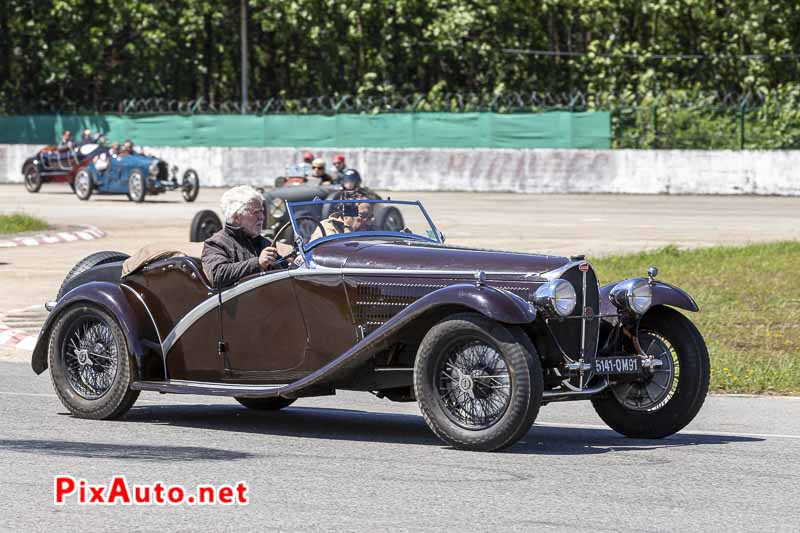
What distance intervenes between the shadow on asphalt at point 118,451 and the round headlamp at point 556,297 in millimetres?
1710

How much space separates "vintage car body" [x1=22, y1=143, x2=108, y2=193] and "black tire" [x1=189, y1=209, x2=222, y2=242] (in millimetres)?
18004

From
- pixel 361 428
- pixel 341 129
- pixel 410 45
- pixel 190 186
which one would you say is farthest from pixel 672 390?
pixel 410 45

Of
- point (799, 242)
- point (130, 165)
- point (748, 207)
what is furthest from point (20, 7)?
point (799, 242)

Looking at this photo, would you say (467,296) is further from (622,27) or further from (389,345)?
(622,27)

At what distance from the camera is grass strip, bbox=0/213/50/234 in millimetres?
25755

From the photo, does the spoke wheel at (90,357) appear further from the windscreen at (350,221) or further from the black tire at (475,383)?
the black tire at (475,383)

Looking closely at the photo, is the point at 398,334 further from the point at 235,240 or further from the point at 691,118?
the point at 691,118

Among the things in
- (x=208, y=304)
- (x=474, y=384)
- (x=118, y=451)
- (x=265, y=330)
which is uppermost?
(x=208, y=304)

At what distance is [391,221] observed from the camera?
31.3 ft

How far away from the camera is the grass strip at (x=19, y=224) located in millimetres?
25755

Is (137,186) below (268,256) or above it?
below

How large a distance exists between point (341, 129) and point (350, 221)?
1478 inches

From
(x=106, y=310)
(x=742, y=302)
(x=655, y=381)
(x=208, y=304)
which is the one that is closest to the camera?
(x=655, y=381)

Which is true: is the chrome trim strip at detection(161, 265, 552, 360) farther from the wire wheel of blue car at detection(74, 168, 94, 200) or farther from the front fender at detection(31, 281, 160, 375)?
the wire wheel of blue car at detection(74, 168, 94, 200)
